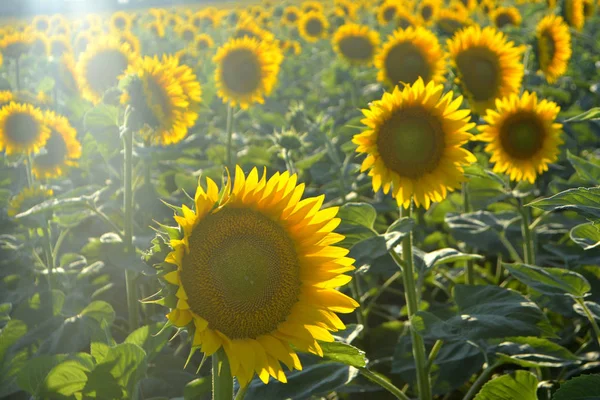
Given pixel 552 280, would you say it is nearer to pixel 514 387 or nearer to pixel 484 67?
pixel 514 387

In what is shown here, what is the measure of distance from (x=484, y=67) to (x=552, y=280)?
1.52 m

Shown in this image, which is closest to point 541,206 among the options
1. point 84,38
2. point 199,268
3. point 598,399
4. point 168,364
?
point 598,399

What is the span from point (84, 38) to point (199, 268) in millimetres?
7187

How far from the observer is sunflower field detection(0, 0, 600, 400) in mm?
1384

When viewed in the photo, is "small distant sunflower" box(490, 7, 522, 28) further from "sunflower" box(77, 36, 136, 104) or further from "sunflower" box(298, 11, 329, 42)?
"sunflower" box(77, 36, 136, 104)

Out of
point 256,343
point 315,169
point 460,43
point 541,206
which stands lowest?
point 256,343

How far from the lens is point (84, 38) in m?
7.80

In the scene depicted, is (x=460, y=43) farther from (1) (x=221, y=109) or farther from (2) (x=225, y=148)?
(1) (x=221, y=109)

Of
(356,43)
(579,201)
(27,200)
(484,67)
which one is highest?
(356,43)

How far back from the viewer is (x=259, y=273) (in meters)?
1.41

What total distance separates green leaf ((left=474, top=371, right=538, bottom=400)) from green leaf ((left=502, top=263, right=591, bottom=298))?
279mm

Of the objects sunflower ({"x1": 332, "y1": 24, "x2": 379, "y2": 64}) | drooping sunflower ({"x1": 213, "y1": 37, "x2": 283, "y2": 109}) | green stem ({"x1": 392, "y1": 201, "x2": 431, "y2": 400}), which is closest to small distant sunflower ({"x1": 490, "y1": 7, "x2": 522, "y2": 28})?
sunflower ({"x1": 332, "y1": 24, "x2": 379, "y2": 64})

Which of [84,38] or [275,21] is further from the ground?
[275,21]

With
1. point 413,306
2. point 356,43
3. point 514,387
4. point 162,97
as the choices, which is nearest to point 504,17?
point 356,43
